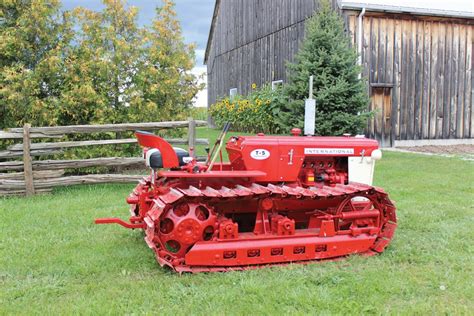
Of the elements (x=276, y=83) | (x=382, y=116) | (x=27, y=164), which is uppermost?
(x=276, y=83)

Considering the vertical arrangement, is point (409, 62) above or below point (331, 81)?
above

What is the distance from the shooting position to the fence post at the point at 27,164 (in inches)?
333

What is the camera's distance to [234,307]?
13.0 feet

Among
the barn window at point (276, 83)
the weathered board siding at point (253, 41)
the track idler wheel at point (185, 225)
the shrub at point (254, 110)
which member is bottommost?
the track idler wheel at point (185, 225)

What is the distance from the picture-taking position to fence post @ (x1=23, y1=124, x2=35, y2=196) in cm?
847

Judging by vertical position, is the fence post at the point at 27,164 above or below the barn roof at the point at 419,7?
below

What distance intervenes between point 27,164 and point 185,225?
492cm

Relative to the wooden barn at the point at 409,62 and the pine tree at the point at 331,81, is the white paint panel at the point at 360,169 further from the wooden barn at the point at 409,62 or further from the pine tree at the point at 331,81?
the wooden barn at the point at 409,62

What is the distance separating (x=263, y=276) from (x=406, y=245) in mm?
1931

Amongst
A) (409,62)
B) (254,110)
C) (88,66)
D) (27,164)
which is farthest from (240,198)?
(254,110)

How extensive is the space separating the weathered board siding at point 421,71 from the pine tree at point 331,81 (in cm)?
236

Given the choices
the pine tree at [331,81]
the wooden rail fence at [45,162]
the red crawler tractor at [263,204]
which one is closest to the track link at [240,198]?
the red crawler tractor at [263,204]

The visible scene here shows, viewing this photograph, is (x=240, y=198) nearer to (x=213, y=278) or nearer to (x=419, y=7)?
(x=213, y=278)

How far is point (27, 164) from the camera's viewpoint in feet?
28.0
